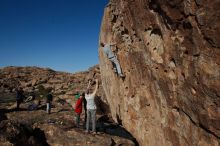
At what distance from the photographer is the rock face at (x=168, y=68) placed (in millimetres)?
8852

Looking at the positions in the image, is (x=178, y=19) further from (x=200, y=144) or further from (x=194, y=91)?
(x=200, y=144)

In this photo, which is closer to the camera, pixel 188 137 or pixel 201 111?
pixel 201 111

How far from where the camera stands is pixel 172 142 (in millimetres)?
12016

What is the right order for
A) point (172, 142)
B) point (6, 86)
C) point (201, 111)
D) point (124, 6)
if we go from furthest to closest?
point (6, 86) → point (124, 6) → point (172, 142) → point (201, 111)

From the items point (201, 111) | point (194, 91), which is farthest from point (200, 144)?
point (194, 91)

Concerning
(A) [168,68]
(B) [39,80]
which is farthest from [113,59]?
(B) [39,80]

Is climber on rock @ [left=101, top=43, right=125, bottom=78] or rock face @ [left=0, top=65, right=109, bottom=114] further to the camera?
rock face @ [left=0, top=65, right=109, bottom=114]

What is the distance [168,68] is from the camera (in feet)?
37.5

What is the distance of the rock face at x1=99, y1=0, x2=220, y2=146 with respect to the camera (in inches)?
348

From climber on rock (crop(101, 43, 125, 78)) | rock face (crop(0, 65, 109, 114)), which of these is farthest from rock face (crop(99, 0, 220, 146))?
rock face (crop(0, 65, 109, 114))

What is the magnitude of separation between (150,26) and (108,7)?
6280 millimetres

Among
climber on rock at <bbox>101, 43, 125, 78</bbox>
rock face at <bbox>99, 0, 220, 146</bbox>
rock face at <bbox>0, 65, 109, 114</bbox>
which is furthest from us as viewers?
rock face at <bbox>0, 65, 109, 114</bbox>

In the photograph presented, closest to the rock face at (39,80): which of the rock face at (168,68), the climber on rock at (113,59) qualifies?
the climber on rock at (113,59)

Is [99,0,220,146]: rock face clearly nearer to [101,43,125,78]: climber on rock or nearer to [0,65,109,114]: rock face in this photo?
[101,43,125,78]: climber on rock
